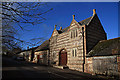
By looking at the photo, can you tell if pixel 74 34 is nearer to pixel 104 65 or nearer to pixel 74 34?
pixel 74 34

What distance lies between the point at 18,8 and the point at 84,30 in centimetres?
1250

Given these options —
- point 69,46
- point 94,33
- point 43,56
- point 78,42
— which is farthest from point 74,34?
point 43,56

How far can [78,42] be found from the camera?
16.0 m

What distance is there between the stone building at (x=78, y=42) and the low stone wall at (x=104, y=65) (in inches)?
40.9

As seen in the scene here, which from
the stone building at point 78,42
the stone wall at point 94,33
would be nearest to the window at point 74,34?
the stone building at point 78,42

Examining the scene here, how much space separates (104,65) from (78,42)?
5218 millimetres

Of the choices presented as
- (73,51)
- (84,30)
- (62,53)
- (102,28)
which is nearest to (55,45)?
(62,53)

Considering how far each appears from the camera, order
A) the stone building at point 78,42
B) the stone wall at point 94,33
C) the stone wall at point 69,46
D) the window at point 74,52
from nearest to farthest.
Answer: the stone building at point 78,42 → the stone wall at point 69,46 → the stone wall at point 94,33 → the window at point 74,52

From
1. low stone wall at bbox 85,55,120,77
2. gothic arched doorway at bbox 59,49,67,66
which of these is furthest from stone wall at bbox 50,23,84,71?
low stone wall at bbox 85,55,120,77

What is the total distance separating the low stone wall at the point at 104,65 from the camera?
1128 centimetres

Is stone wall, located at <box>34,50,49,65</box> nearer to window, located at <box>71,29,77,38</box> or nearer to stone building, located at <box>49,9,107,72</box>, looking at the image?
stone building, located at <box>49,9,107,72</box>

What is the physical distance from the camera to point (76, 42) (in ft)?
53.5

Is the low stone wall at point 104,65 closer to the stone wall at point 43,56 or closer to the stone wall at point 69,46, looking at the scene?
the stone wall at point 69,46

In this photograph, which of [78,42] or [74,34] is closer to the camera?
[78,42]
